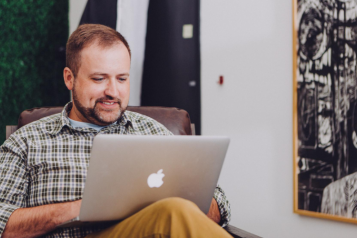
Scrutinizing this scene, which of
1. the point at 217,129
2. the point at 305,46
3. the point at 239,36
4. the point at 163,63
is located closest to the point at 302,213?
the point at 217,129

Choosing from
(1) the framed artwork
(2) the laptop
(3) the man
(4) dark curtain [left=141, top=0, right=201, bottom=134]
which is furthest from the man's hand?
(4) dark curtain [left=141, top=0, right=201, bottom=134]

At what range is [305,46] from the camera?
6.13ft

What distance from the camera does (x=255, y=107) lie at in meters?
2.09

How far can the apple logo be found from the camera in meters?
0.96

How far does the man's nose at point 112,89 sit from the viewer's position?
1.41 metres

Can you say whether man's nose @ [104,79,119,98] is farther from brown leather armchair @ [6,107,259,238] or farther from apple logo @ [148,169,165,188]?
apple logo @ [148,169,165,188]

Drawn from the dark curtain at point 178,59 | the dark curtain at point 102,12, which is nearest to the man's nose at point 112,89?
the dark curtain at point 178,59

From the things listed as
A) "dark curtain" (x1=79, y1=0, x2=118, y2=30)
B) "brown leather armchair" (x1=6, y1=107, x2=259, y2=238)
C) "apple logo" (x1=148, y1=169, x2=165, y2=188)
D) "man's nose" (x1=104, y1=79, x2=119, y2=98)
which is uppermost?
"dark curtain" (x1=79, y1=0, x2=118, y2=30)

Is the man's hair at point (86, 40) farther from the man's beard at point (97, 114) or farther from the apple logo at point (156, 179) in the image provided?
the apple logo at point (156, 179)

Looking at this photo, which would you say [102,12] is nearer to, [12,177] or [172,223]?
[12,177]

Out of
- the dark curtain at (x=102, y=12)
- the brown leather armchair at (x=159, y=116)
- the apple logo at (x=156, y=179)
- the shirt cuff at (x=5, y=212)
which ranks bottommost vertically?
the shirt cuff at (x=5, y=212)

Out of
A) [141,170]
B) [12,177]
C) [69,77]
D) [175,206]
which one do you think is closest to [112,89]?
[69,77]

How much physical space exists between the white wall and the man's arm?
1192mm

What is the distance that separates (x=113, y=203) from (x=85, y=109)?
1.85ft
